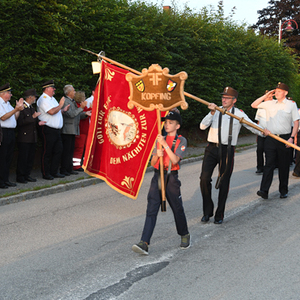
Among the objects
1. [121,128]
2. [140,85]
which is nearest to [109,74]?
[121,128]

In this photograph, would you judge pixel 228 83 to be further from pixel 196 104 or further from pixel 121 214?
pixel 121 214

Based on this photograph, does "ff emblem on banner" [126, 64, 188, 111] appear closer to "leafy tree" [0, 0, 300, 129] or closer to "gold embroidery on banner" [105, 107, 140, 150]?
"gold embroidery on banner" [105, 107, 140, 150]

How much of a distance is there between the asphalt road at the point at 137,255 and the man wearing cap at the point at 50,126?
5.38 feet

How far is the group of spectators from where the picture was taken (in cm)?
910

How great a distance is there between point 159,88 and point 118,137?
3.95 feet

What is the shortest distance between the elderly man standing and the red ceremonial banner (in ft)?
13.4

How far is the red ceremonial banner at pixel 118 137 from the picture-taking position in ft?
19.8

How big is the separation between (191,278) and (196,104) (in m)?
13.1

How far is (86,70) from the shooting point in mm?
12047

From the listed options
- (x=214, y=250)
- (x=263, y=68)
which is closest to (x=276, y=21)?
(x=263, y=68)

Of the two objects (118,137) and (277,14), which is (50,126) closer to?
(118,137)

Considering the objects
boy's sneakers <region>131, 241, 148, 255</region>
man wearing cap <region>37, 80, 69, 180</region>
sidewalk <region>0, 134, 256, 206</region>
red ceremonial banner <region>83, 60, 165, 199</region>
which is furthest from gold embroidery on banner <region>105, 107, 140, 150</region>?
man wearing cap <region>37, 80, 69, 180</region>

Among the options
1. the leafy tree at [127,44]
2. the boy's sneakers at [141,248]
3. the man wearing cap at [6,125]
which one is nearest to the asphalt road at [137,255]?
the boy's sneakers at [141,248]

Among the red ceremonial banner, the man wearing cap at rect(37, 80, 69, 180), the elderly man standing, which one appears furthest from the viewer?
the elderly man standing
